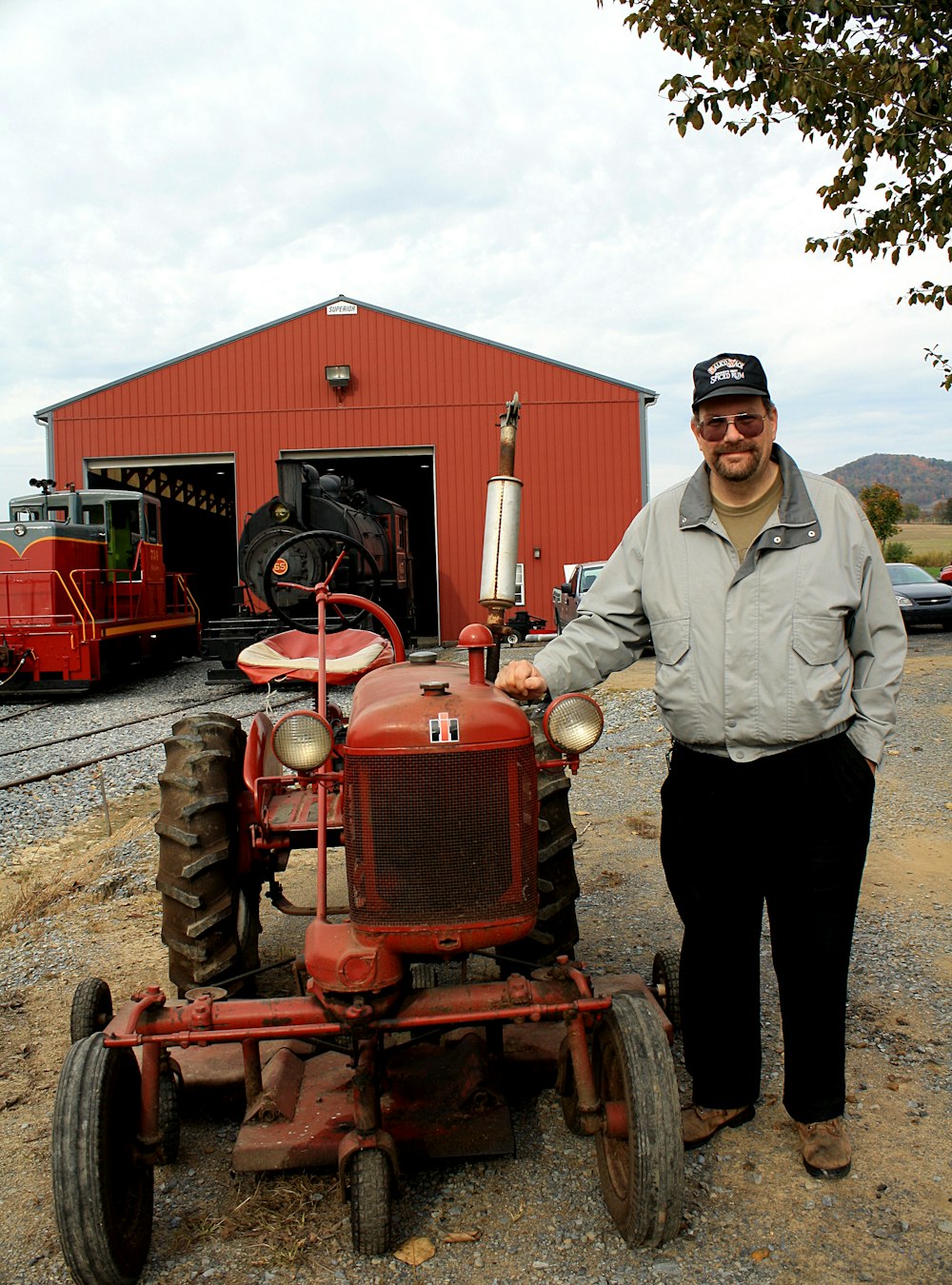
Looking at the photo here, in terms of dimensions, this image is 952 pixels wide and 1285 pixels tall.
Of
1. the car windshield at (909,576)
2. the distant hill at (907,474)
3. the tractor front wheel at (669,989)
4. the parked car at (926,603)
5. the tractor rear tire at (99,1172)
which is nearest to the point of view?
the tractor rear tire at (99,1172)

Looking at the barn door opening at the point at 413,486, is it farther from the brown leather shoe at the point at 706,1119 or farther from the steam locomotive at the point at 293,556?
the brown leather shoe at the point at 706,1119

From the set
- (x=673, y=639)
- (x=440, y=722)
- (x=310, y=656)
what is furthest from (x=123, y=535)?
(x=440, y=722)

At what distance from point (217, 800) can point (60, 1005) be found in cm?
112

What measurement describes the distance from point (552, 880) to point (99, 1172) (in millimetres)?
1620

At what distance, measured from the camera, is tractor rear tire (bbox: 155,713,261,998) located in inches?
128

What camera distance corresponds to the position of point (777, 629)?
100 inches

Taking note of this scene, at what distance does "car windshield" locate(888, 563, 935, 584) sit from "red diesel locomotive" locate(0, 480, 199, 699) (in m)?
12.9

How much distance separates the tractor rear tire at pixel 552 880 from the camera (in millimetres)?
3289

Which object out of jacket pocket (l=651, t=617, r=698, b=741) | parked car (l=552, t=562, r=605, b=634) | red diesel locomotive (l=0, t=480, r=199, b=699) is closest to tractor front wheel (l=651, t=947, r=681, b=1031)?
jacket pocket (l=651, t=617, r=698, b=741)

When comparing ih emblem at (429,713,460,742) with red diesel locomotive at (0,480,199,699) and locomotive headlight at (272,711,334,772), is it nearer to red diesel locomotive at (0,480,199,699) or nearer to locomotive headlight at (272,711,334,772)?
locomotive headlight at (272,711,334,772)

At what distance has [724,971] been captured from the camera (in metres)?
2.77

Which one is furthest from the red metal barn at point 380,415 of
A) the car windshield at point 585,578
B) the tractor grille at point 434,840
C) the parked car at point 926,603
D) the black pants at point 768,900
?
the tractor grille at point 434,840

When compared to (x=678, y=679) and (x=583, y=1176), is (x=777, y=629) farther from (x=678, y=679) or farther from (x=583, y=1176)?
(x=583, y=1176)

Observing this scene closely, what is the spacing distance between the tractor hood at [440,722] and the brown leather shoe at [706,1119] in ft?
4.05
